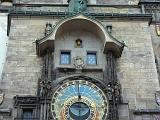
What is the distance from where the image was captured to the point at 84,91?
13766 mm

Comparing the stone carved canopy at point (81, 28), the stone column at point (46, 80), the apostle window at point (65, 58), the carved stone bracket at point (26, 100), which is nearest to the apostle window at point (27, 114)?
the carved stone bracket at point (26, 100)

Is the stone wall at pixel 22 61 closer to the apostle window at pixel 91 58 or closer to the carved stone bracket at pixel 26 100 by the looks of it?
the carved stone bracket at pixel 26 100

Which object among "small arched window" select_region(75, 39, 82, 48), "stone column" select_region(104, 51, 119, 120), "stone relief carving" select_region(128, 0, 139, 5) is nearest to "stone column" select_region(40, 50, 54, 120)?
"small arched window" select_region(75, 39, 82, 48)

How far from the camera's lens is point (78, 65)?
47.8ft

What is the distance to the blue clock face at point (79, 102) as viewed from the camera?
43.5 ft

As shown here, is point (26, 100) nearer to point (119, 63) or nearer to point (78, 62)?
point (78, 62)

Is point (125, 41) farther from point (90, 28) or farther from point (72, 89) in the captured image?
point (72, 89)

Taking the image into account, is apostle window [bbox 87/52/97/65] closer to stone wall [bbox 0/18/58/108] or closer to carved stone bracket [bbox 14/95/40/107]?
stone wall [bbox 0/18/58/108]

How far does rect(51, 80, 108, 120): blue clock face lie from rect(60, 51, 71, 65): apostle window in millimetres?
1096

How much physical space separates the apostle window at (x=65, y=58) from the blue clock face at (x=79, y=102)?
3.60ft

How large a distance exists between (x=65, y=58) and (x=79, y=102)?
6.44 feet

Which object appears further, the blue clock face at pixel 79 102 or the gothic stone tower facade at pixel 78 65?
the gothic stone tower facade at pixel 78 65

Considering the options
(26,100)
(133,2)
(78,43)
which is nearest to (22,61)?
(26,100)

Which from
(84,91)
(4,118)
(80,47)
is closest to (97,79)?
(84,91)
